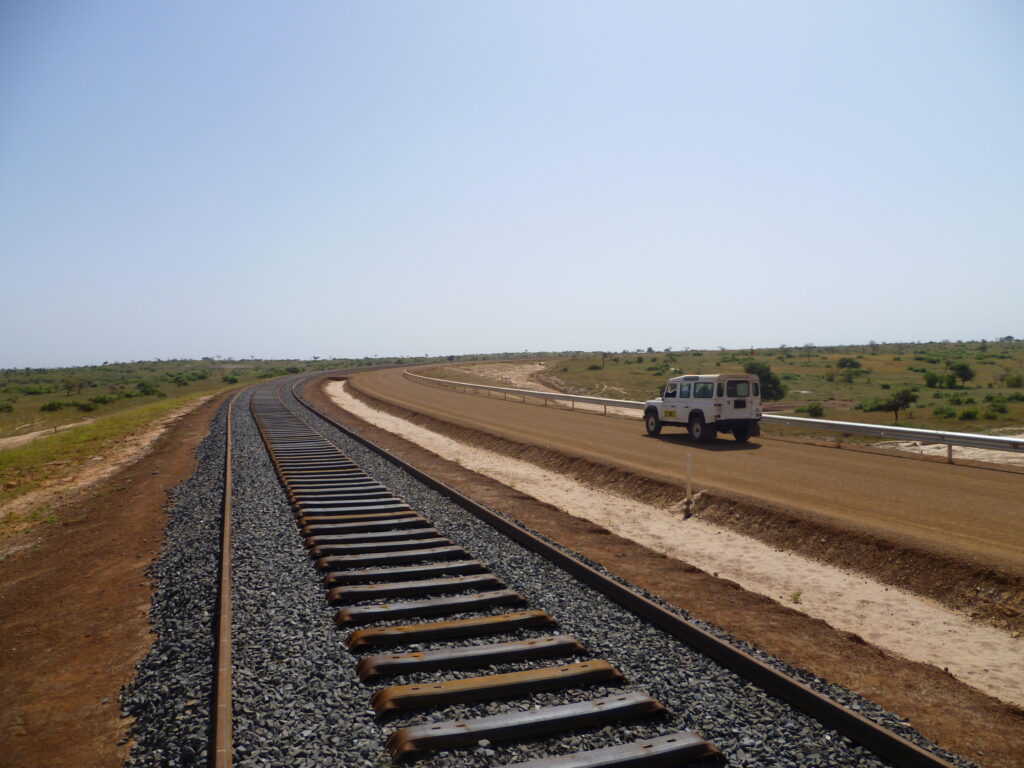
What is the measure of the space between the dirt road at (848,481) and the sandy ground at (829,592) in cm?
157

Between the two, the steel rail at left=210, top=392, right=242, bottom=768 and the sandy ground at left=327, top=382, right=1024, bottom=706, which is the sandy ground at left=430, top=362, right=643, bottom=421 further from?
the steel rail at left=210, top=392, right=242, bottom=768

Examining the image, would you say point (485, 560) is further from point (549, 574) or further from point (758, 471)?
point (758, 471)

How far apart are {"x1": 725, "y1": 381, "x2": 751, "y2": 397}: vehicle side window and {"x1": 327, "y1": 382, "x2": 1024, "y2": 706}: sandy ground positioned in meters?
7.66

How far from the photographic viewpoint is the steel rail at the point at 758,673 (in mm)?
4973

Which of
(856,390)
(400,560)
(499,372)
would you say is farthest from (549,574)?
(499,372)

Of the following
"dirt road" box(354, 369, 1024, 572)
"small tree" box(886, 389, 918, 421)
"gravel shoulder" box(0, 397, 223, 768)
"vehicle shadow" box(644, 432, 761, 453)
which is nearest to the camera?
"gravel shoulder" box(0, 397, 223, 768)

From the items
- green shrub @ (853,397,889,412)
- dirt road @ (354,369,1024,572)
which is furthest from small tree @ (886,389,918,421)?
dirt road @ (354,369,1024,572)

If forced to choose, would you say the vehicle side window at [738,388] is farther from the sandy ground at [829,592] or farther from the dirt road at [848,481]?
the sandy ground at [829,592]

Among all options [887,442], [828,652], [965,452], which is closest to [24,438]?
[887,442]

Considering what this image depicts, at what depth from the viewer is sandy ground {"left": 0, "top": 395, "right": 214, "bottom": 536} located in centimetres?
1678

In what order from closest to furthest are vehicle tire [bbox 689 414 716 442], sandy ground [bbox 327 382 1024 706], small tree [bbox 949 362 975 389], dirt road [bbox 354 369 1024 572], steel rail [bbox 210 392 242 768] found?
steel rail [bbox 210 392 242 768], sandy ground [bbox 327 382 1024 706], dirt road [bbox 354 369 1024 572], vehicle tire [bbox 689 414 716 442], small tree [bbox 949 362 975 389]

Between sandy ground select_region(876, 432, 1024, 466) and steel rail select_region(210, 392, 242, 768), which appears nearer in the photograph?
steel rail select_region(210, 392, 242, 768)

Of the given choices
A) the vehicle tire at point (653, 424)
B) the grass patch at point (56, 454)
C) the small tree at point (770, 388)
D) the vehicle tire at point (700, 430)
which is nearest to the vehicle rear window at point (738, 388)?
the vehicle tire at point (700, 430)

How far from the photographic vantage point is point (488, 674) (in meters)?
6.25
